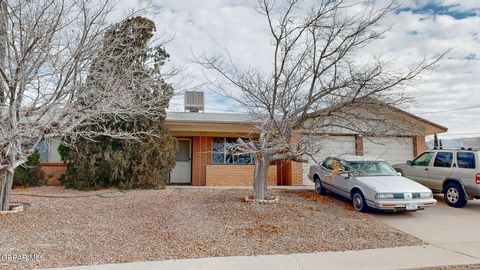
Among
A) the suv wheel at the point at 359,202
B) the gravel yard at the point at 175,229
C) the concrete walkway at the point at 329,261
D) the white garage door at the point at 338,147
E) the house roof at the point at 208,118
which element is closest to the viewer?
the concrete walkway at the point at 329,261

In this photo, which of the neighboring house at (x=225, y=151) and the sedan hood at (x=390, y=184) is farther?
the neighboring house at (x=225, y=151)

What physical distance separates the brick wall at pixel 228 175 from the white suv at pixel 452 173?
5.92m

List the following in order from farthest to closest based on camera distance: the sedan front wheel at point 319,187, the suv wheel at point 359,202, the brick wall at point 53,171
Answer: the brick wall at point 53,171 → the sedan front wheel at point 319,187 → the suv wheel at point 359,202

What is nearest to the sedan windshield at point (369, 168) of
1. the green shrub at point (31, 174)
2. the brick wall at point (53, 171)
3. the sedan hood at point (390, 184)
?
the sedan hood at point (390, 184)

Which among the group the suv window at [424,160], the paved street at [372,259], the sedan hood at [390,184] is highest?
the suv window at [424,160]

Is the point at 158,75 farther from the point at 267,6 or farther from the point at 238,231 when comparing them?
the point at 238,231

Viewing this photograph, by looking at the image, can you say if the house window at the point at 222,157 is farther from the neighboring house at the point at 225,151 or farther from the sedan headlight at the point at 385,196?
the sedan headlight at the point at 385,196

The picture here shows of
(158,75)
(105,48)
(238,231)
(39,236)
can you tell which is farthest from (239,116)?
(39,236)

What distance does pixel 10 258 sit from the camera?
4.77 meters

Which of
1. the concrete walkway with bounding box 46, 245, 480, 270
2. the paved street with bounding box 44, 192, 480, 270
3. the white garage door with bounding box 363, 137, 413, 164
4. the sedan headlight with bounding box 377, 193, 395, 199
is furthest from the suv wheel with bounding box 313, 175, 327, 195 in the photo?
the concrete walkway with bounding box 46, 245, 480, 270

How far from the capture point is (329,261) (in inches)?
195

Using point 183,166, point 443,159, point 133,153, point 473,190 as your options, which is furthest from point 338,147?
point 133,153

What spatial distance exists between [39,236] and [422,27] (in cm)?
1154

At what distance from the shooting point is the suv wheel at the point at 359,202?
830 centimetres
